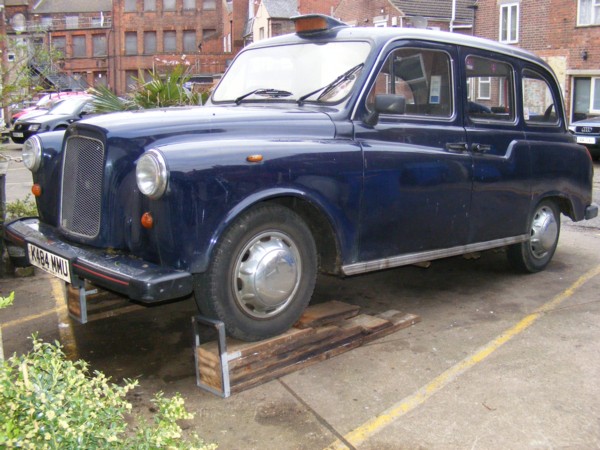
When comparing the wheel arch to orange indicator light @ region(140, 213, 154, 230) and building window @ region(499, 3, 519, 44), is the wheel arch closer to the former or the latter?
orange indicator light @ region(140, 213, 154, 230)

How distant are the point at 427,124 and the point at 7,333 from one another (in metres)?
3.44

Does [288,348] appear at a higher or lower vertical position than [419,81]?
lower

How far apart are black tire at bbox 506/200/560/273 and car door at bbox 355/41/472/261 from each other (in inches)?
46.5

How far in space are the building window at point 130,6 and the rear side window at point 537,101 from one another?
211 feet

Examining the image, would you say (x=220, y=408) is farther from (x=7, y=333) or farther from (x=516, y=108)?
(x=516, y=108)

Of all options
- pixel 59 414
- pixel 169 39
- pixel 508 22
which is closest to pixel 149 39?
pixel 169 39

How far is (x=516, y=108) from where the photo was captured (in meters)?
6.05

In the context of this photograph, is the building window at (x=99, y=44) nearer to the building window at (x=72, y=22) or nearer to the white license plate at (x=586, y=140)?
the building window at (x=72, y=22)

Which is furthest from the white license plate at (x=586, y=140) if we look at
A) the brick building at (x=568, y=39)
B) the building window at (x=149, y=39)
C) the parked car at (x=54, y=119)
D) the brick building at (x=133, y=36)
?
the building window at (x=149, y=39)

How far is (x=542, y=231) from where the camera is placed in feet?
20.9

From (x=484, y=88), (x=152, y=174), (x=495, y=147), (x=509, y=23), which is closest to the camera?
(x=152, y=174)

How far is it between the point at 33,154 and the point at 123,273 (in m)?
1.61

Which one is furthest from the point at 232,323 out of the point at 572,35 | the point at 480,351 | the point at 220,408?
the point at 572,35

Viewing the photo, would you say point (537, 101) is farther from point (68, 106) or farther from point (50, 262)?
point (68, 106)
